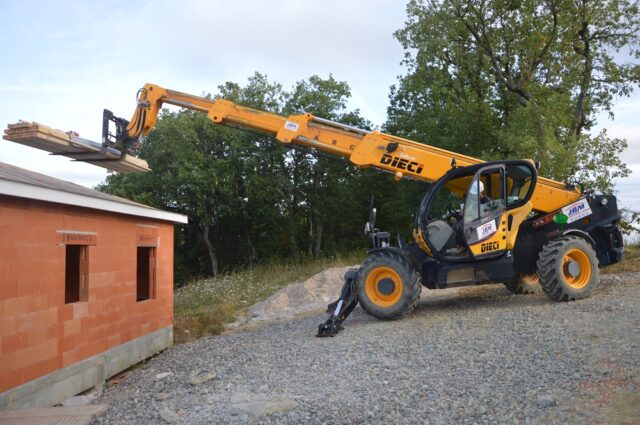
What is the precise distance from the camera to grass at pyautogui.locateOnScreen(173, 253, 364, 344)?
13.8m

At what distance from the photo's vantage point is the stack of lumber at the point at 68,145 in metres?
8.62

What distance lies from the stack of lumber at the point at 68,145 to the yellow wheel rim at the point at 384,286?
4897 mm

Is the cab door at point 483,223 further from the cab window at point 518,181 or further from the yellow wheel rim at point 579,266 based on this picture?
the yellow wheel rim at point 579,266

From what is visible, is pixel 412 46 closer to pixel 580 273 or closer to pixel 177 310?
pixel 177 310

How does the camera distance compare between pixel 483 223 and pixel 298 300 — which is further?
pixel 298 300

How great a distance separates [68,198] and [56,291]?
130 cm

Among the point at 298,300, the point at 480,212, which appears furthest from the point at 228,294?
the point at 480,212

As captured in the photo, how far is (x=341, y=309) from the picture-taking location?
10281 millimetres

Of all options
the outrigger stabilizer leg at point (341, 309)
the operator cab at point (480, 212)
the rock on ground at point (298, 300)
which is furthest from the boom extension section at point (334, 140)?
the rock on ground at point (298, 300)

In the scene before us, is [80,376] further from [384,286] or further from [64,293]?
[384,286]

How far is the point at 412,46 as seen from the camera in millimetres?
25797

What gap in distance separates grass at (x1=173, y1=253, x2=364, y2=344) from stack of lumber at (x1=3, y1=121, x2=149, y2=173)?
4.38 metres

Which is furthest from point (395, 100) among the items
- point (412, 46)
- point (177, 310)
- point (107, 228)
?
point (107, 228)

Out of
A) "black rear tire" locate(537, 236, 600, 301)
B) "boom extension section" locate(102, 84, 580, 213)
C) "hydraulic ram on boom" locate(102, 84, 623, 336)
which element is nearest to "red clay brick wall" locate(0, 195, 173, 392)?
"boom extension section" locate(102, 84, 580, 213)
